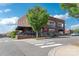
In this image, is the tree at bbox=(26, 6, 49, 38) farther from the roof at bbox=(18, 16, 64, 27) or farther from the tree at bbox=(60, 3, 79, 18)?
the tree at bbox=(60, 3, 79, 18)

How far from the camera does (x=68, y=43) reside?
14.6 ft

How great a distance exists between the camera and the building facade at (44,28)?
442cm

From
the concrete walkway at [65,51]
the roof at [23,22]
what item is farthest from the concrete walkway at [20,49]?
the roof at [23,22]

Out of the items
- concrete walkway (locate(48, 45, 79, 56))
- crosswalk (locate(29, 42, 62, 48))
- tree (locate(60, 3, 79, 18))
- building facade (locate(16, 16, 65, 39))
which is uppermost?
tree (locate(60, 3, 79, 18))

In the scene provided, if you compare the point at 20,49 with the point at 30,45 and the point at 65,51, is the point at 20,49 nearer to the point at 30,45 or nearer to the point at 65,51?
the point at 30,45

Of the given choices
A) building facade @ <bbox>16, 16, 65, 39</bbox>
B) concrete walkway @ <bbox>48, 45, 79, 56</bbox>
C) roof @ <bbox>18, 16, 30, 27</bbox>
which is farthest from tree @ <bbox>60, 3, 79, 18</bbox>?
roof @ <bbox>18, 16, 30, 27</bbox>

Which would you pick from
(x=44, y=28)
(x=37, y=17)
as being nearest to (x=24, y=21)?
(x=37, y=17)

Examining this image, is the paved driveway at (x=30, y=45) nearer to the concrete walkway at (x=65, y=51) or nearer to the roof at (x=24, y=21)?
the concrete walkway at (x=65, y=51)

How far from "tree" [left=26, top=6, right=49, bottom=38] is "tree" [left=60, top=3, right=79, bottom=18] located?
34 cm

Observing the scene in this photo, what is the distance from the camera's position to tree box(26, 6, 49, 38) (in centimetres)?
441

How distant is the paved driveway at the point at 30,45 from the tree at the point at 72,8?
40 centimetres

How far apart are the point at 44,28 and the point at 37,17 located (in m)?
0.23

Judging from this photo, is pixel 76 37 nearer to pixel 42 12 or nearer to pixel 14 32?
pixel 42 12

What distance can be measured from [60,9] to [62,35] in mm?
455
